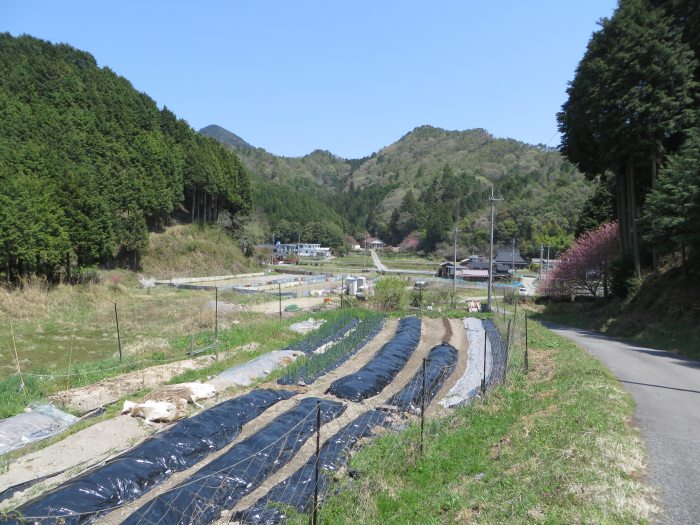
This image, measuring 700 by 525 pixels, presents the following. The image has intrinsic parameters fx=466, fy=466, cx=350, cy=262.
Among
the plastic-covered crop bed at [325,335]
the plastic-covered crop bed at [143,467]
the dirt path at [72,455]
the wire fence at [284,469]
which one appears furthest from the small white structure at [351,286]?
the dirt path at [72,455]

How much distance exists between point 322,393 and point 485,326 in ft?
32.2

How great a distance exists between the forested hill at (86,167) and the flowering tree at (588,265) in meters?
30.1

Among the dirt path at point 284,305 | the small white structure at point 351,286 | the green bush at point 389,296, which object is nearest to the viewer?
the green bush at point 389,296

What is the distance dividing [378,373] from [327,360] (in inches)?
73.0

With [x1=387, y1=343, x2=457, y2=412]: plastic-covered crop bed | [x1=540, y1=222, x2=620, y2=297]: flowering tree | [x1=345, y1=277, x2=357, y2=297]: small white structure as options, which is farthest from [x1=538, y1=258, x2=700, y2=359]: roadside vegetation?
[x1=345, y1=277, x2=357, y2=297]: small white structure

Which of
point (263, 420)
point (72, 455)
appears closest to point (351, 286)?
point (263, 420)

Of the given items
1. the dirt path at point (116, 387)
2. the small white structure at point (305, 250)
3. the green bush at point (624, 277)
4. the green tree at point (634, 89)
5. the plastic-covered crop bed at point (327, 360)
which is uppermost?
the green tree at point (634, 89)

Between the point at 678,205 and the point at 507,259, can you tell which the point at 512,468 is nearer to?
the point at 678,205

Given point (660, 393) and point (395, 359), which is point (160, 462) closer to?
point (395, 359)

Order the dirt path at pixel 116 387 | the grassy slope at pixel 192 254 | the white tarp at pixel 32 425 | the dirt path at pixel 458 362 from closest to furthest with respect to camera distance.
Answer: the white tarp at pixel 32 425 → the dirt path at pixel 458 362 → the dirt path at pixel 116 387 → the grassy slope at pixel 192 254

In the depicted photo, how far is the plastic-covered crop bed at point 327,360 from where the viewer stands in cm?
959

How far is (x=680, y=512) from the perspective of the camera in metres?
4.08

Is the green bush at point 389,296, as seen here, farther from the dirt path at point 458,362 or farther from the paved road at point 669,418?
the paved road at point 669,418

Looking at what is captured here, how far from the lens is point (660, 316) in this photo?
17438 mm
